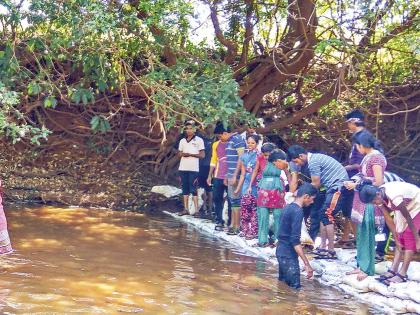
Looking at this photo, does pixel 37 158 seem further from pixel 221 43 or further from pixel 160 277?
pixel 160 277

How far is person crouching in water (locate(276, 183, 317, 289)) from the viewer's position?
534cm

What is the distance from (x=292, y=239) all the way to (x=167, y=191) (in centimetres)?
523

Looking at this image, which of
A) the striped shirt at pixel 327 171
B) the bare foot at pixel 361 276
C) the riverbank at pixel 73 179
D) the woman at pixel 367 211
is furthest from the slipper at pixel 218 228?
the bare foot at pixel 361 276

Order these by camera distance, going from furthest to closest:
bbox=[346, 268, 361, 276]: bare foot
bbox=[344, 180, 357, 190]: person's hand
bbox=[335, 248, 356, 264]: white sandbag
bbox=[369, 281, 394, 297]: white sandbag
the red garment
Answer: the red garment < bbox=[335, 248, 356, 264]: white sandbag < bbox=[344, 180, 357, 190]: person's hand < bbox=[346, 268, 361, 276]: bare foot < bbox=[369, 281, 394, 297]: white sandbag

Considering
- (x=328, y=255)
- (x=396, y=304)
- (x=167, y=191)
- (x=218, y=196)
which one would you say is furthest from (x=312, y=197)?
(x=167, y=191)

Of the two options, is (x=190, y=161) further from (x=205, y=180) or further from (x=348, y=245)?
(x=348, y=245)

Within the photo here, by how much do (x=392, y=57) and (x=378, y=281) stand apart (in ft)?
19.5

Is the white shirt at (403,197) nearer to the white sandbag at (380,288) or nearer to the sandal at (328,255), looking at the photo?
the white sandbag at (380,288)

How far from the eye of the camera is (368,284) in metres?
5.19

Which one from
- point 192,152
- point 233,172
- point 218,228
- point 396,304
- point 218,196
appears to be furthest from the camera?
point 192,152

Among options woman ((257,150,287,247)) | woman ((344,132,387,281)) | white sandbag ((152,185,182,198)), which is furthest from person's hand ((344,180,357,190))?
white sandbag ((152,185,182,198))

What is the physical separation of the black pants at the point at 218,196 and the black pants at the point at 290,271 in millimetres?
2995

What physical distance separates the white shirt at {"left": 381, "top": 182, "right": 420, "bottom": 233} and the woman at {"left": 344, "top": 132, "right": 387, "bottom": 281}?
292 millimetres

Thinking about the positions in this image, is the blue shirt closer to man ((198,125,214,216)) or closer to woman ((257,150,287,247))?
woman ((257,150,287,247))
